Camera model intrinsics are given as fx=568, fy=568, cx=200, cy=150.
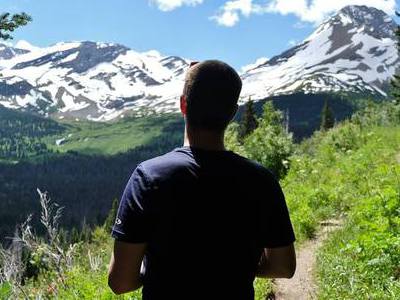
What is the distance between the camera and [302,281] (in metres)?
8.72

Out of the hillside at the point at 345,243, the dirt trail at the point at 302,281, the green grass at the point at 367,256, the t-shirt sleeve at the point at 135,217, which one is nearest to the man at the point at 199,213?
the t-shirt sleeve at the point at 135,217

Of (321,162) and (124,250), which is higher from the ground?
(124,250)

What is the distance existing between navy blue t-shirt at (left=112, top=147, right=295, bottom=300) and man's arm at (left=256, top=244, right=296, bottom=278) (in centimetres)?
27

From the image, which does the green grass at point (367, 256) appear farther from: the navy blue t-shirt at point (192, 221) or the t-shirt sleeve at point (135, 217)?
the t-shirt sleeve at point (135, 217)

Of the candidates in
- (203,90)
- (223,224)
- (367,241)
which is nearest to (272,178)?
(223,224)

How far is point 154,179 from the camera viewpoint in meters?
3.07

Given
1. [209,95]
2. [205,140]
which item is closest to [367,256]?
[205,140]

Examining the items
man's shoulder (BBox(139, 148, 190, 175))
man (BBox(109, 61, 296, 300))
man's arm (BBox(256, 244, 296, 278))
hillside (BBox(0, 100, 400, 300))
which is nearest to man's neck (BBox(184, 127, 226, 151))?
man (BBox(109, 61, 296, 300))

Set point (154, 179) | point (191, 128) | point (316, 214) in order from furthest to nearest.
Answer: point (316, 214), point (191, 128), point (154, 179)

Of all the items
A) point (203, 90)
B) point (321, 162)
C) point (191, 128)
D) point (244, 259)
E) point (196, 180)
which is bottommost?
point (321, 162)

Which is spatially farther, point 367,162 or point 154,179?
point 367,162

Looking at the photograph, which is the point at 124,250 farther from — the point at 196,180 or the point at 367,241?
the point at 367,241

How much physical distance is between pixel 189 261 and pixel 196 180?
0.45 metres

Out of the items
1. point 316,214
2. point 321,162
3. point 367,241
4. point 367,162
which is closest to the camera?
point 367,241
